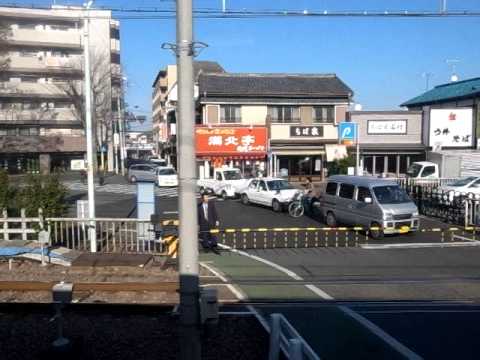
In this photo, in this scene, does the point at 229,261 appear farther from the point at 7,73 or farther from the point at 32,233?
the point at 7,73

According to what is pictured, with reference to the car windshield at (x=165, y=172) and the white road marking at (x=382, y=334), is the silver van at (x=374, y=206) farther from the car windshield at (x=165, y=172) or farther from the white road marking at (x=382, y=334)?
the car windshield at (x=165, y=172)

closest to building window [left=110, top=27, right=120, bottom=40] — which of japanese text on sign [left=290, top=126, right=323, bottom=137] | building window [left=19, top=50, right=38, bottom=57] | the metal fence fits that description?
building window [left=19, top=50, right=38, bottom=57]

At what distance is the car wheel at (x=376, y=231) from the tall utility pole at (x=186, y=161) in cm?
1227

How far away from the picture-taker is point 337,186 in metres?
17.6

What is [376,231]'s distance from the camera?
1562 centimetres

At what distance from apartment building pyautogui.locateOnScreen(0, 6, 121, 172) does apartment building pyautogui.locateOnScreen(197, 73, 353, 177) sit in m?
18.6

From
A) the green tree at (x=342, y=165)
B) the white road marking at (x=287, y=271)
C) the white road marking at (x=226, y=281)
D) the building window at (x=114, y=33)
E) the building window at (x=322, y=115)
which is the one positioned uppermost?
the building window at (x=114, y=33)

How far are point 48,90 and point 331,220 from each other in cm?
4537

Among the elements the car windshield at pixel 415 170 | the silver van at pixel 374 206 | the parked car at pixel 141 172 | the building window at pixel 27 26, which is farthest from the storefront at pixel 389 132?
the building window at pixel 27 26

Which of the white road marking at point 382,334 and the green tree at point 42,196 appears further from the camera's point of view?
the green tree at point 42,196

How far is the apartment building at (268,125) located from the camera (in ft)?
119

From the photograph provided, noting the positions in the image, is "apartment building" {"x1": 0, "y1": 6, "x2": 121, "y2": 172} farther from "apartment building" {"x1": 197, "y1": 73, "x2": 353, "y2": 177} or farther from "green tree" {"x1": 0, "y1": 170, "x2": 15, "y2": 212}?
"green tree" {"x1": 0, "y1": 170, "x2": 15, "y2": 212}

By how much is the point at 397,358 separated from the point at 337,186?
1198 cm

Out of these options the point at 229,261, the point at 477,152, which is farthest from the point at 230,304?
the point at 477,152
